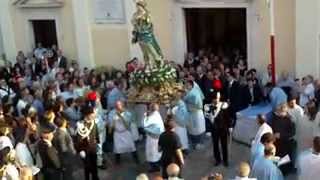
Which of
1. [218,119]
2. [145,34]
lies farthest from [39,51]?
[218,119]

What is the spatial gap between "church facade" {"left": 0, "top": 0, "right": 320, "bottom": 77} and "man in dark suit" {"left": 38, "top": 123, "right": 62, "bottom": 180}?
22.7 ft

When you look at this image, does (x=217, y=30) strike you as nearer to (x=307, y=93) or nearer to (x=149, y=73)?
(x=149, y=73)

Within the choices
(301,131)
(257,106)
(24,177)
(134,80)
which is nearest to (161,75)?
(134,80)

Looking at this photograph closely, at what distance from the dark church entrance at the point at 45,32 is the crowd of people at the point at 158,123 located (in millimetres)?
3112

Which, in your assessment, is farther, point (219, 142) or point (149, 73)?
point (149, 73)

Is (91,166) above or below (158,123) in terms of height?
below

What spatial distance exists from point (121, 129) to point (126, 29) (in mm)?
6222

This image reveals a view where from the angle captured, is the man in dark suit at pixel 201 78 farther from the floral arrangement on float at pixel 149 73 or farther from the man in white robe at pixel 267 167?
the man in white robe at pixel 267 167

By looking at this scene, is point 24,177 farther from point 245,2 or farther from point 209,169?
point 245,2

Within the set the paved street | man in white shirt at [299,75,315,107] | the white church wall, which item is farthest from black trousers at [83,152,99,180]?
the white church wall

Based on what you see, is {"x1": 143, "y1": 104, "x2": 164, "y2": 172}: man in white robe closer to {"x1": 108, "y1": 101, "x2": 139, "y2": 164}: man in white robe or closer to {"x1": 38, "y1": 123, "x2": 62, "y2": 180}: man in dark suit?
{"x1": 108, "y1": 101, "x2": 139, "y2": 164}: man in white robe

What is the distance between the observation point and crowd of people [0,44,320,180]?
376 inches

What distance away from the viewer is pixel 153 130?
10.9m

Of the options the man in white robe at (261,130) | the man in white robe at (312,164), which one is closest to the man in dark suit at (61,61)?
the man in white robe at (261,130)
